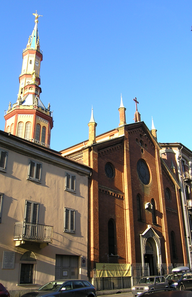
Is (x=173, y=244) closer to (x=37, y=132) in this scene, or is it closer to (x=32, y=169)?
(x=32, y=169)

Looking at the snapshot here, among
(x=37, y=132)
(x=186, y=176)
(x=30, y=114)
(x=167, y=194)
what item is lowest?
(x=167, y=194)

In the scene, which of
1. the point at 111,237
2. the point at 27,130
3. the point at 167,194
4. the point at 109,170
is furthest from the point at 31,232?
the point at 27,130

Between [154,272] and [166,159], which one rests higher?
[166,159]

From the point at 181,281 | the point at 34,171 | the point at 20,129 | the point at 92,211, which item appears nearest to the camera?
the point at 181,281

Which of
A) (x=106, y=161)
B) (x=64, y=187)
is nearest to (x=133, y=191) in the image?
(x=106, y=161)

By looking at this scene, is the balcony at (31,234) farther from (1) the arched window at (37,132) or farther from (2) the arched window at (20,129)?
(2) the arched window at (20,129)

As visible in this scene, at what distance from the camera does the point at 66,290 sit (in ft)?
41.8

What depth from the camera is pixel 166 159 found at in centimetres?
3853

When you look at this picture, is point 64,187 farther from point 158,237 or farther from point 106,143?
point 158,237

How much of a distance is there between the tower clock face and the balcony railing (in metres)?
14.1

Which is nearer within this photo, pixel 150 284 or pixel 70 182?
pixel 150 284

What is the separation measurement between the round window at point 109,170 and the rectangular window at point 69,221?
19.2 feet

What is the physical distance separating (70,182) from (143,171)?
11178mm

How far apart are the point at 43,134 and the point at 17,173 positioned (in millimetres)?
21004
